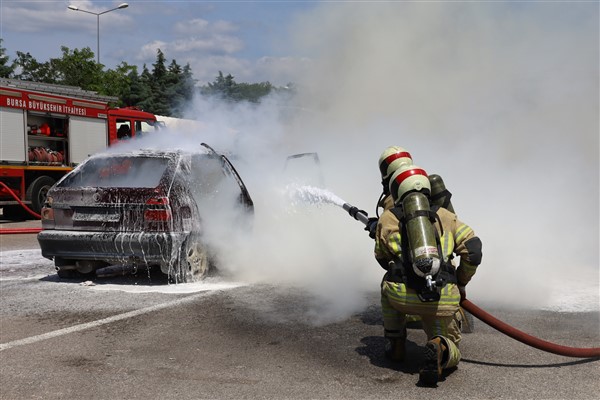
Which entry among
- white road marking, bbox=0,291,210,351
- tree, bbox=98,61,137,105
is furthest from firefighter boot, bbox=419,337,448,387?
tree, bbox=98,61,137,105

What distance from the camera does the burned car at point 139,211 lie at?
264 inches

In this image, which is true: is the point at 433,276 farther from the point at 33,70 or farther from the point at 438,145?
the point at 33,70

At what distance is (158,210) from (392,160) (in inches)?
122

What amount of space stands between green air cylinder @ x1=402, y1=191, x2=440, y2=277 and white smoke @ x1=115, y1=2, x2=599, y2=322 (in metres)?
1.84

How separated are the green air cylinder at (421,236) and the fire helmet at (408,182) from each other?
0.07 metres

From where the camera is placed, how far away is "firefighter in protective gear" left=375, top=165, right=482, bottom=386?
3932 mm

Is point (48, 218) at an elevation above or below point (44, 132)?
below

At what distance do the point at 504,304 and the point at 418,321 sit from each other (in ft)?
4.54

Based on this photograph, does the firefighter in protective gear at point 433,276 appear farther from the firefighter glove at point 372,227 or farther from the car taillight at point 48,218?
the car taillight at point 48,218

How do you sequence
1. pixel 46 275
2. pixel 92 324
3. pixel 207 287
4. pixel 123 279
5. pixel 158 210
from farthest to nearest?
1. pixel 46 275
2. pixel 123 279
3. pixel 207 287
4. pixel 158 210
5. pixel 92 324

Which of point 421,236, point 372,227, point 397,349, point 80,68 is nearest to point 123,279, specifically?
point 372,227

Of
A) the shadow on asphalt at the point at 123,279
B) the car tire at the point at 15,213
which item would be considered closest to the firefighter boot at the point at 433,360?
the shadow on asphalt at the point at 123,279

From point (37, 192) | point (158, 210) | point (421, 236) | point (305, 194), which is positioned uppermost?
point (37, 192)

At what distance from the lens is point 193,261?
705cm
